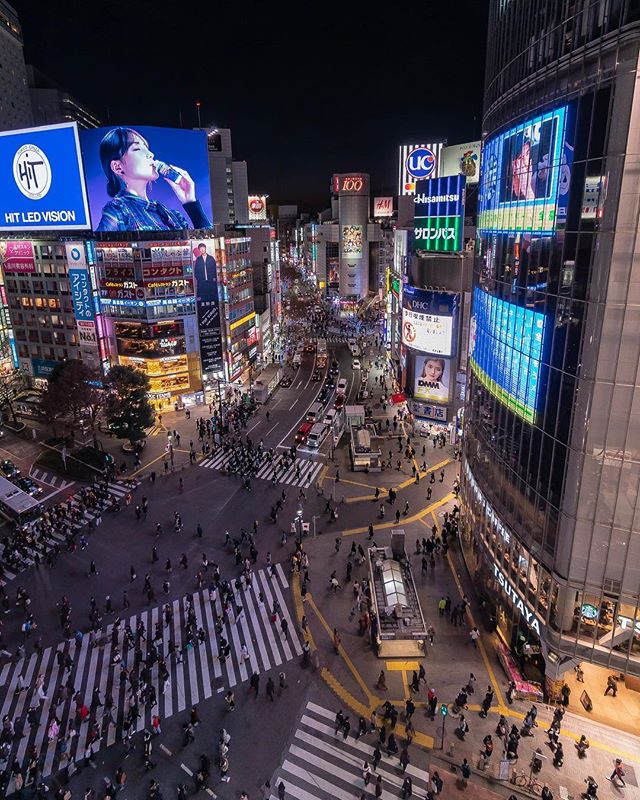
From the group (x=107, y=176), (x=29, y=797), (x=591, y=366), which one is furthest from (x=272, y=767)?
(x=107, y=176)

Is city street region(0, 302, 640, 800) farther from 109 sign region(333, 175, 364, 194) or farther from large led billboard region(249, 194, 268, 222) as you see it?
109 sign region(333, 175, 364, 194)

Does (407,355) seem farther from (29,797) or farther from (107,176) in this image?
(29,797)

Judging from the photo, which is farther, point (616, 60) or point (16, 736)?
point (16, 736)

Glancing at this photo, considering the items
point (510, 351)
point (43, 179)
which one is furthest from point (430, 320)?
point (43, 179)

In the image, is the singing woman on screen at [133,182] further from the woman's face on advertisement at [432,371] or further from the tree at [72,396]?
the woman's face on advertisement at [432,371]

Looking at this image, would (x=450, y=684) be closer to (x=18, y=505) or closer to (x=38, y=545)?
(x=38, y=545)

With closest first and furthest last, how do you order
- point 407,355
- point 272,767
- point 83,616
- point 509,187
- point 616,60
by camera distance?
point 616,60, point 272,767, point 509,187, point 83,616, point 407,355
